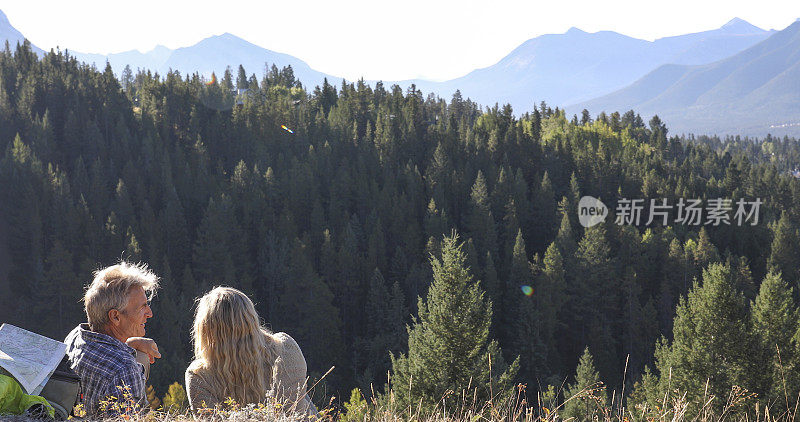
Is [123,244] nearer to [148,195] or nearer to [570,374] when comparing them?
[148,195]

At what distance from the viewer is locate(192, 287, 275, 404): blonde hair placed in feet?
14.3

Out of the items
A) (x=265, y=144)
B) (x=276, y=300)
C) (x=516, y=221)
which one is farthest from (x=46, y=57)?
(x=516, y=221)

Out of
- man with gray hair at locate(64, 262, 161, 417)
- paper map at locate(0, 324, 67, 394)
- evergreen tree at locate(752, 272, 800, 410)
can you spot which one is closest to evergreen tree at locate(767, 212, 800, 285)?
evergreen tree at locate(752, 272, 800, 410)

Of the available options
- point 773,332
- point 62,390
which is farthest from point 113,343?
point 773,332

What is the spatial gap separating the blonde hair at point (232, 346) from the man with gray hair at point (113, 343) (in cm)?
39

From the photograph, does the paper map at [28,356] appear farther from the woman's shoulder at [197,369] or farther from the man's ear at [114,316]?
the woman's shoulder at [197,369]

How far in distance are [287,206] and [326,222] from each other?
15.8ft

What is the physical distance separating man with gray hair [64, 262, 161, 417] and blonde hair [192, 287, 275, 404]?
388mm

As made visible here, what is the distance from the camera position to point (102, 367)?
4109 millimetres

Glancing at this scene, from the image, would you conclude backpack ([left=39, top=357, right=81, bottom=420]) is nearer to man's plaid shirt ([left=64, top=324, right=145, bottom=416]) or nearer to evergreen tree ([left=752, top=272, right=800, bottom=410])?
man's plaid shirt ([left=64, top=324, right=145, bottom=416])

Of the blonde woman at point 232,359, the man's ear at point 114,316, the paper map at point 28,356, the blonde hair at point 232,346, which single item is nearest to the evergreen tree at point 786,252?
the blonde woman at point 232,359

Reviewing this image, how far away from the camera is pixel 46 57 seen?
354 feet

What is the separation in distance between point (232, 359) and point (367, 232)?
65.3 meters

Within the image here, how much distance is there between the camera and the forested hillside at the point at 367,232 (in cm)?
5069
